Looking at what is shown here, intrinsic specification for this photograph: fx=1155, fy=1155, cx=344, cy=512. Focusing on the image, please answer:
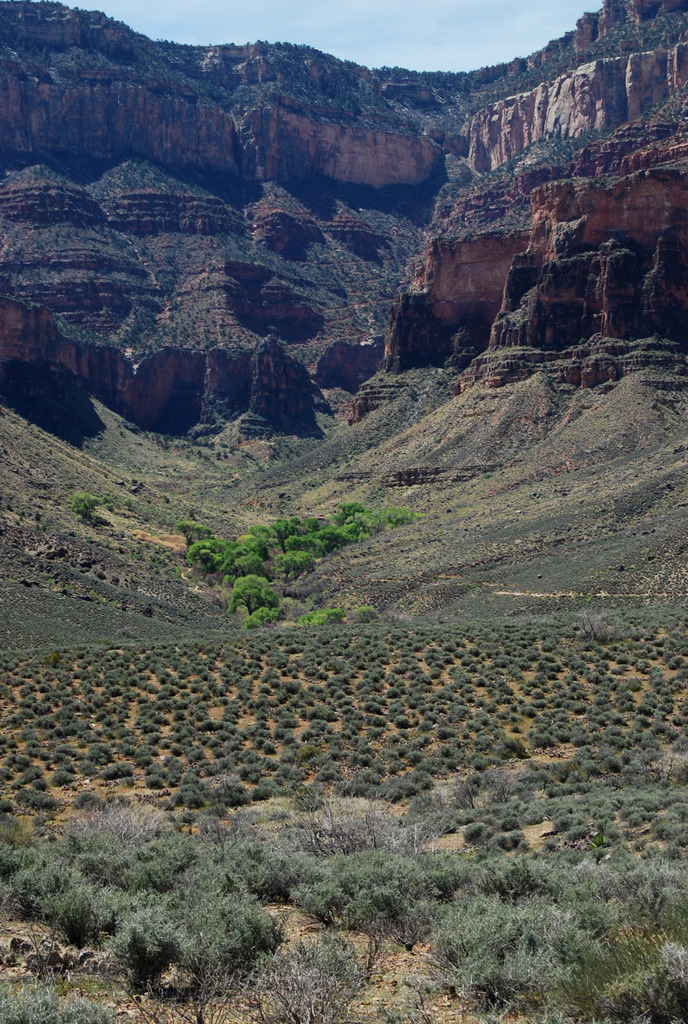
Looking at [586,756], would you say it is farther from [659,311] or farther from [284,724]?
[659,311]

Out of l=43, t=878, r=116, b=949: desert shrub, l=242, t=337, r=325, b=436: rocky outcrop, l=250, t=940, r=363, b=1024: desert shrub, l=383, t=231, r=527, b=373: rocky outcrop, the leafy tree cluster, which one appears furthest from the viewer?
l=242, t=337, r=325, b=436: rocky outcrop

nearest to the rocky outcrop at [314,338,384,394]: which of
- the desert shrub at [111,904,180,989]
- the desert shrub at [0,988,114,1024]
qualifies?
the desert shrub at [111,904,180,989]

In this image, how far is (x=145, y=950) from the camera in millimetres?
13008

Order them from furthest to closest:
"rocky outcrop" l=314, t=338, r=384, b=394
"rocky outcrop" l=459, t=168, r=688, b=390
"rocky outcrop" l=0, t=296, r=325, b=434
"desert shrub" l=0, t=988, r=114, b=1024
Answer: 1. "rocky outcrop" l=314, t=338, r=384, b=394
2. "rocky outcrop" l=0, t=296, r=325, b=434
3. "rocky outcrop" l=459, t=168, r=688, b=390
4. "desert shrub" l=0, t=988, r=114, b=1024

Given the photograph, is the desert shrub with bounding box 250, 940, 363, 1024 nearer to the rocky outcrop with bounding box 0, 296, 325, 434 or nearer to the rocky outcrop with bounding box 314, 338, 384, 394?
the rocky outcrop with bounding box 0, 296, 325, 434

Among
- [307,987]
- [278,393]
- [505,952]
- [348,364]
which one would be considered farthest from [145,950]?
[348,364]

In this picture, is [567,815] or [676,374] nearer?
[567,815]

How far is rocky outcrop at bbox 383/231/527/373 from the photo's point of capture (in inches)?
5148

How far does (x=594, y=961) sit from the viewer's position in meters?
11.8

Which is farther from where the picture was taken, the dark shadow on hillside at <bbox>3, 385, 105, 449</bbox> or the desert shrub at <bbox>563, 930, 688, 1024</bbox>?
the dark shadow on hillside at <bbox>3, 385, 105, 449</bbox>

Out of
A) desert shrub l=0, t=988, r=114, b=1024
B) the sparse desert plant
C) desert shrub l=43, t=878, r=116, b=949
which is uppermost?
desert shrub l=0, t=988, r=114, b=1024

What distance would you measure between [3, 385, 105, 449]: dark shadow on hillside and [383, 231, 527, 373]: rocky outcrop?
36660 mm

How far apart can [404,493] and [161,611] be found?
41632mm

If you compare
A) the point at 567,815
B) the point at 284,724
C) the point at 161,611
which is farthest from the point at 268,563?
the point at 567,815
